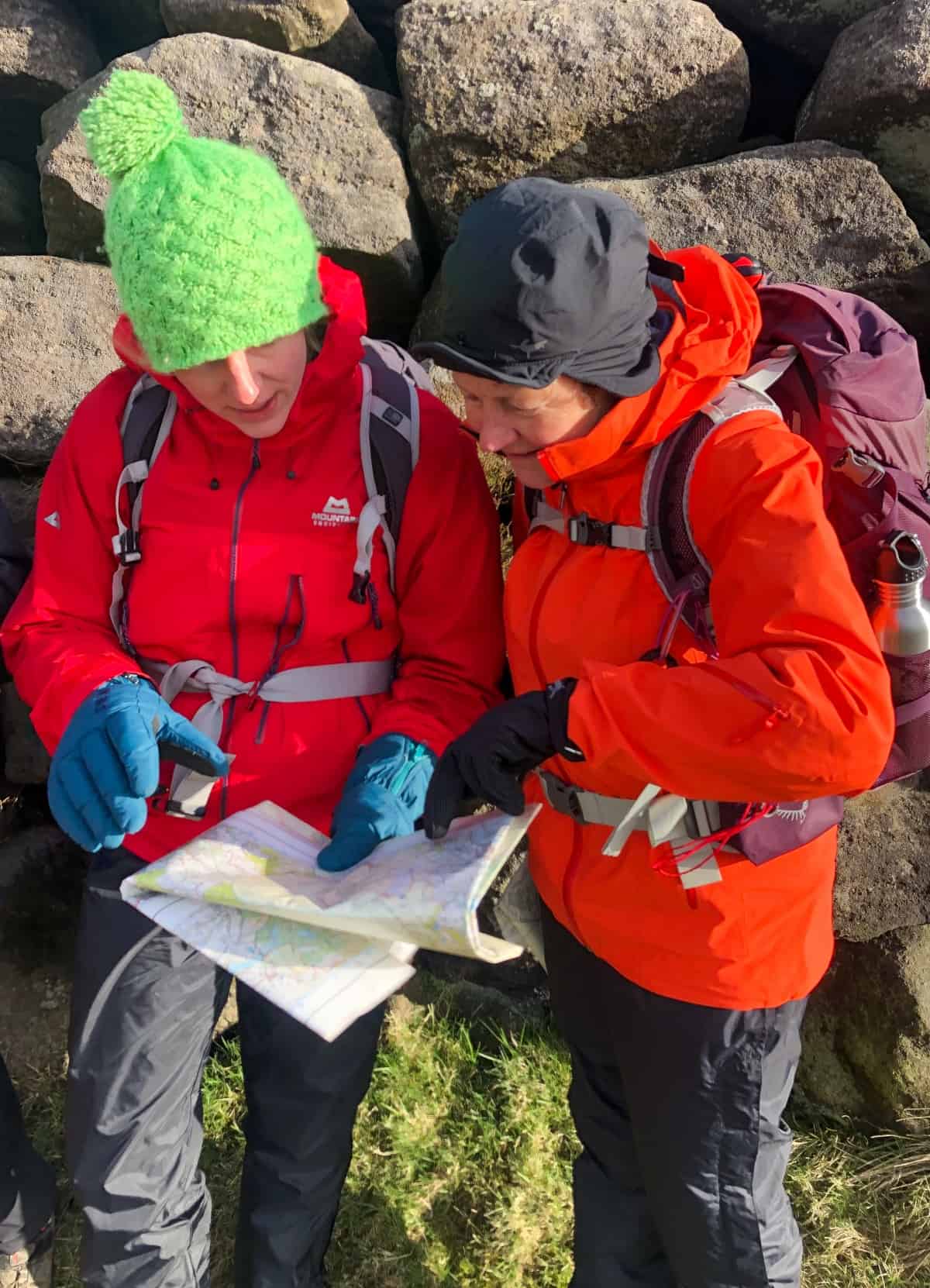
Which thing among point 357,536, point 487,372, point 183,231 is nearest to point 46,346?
point 183,231

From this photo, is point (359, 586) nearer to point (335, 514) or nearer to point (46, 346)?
point (335, 514)

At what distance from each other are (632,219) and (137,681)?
1.77 meters

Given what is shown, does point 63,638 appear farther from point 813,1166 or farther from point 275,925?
point 813,1166

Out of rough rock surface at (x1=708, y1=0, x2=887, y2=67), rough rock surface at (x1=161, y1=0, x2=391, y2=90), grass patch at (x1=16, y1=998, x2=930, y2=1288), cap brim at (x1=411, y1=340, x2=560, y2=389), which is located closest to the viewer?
cap brim at (x1=411, y1=340, x2=560, y2=389)

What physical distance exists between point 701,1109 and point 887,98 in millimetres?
4348

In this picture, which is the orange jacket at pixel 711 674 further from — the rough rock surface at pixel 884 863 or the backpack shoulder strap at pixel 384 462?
the rough rock surface at pixel 884 863

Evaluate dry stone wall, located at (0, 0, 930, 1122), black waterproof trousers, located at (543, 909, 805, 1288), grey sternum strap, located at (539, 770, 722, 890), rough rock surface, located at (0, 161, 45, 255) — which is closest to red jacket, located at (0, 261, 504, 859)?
grey sternum strap, located at (539, 770, 722, 890)

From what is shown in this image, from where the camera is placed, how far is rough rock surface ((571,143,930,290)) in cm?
412

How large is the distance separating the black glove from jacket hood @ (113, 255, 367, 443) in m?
1.10

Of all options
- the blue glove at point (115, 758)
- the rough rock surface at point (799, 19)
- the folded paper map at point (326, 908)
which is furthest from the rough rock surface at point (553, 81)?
the folded paper map at point (326, 908)

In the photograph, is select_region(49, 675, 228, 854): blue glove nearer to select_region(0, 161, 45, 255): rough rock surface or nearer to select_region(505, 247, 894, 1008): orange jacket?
select_region(505, 247, 894, 1008): orange jacket

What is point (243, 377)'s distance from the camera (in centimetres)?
242

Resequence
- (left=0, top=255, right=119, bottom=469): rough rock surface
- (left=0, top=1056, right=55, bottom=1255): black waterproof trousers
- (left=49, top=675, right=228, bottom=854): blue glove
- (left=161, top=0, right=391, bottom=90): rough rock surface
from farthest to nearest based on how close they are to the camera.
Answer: (left=161, top=0, right=391, bottom=90): rough rock surface → (left=0, top=255, right=119, bottom=469): rough rock surface → (left=0, top=1056, right=55, bottom=1255): black waterproof trousers → (left=49, top=675, right=228, bottom=854): blue glove

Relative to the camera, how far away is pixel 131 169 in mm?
2361
